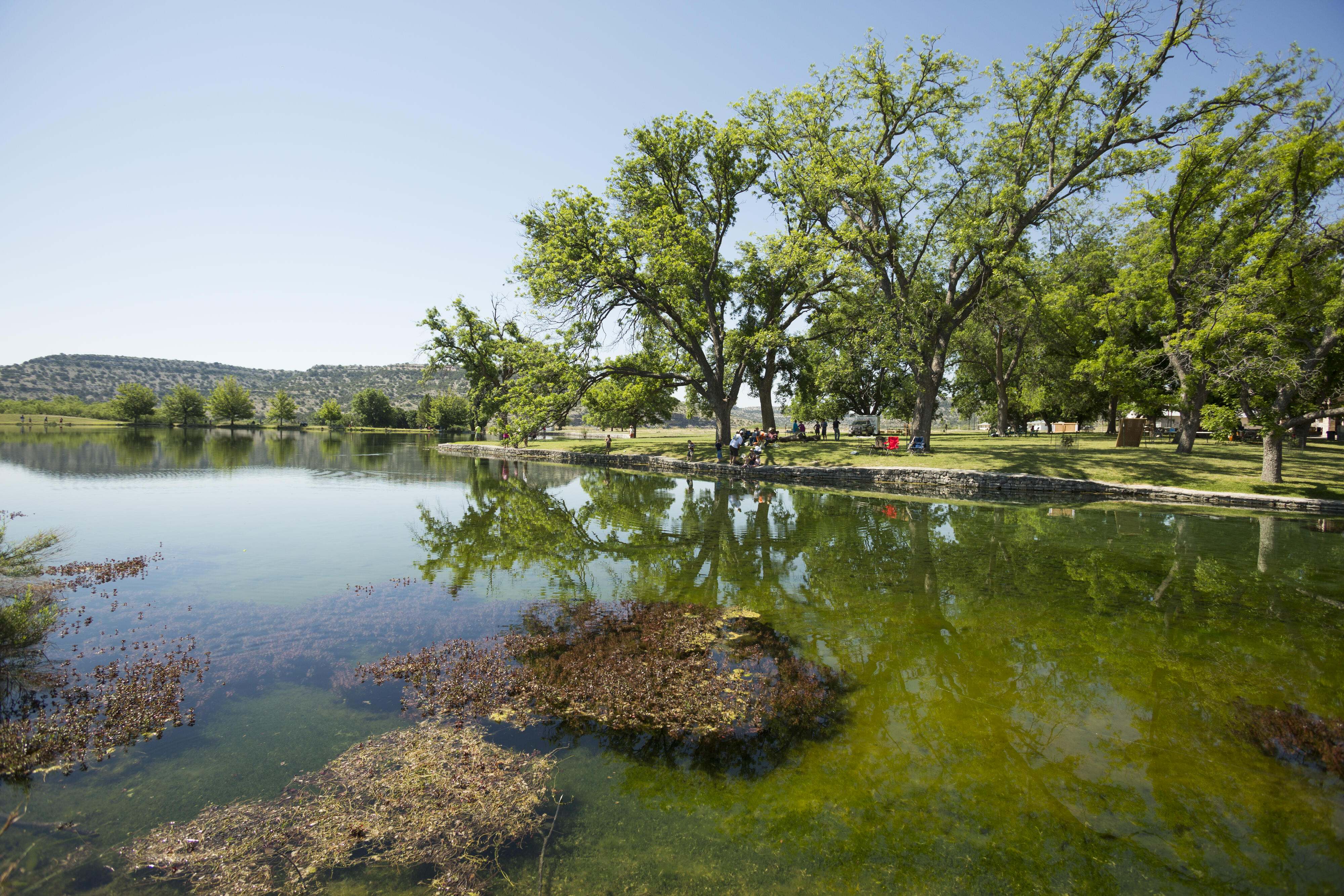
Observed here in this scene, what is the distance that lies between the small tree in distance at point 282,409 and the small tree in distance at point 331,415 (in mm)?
4379

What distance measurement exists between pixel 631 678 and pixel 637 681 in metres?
0.09

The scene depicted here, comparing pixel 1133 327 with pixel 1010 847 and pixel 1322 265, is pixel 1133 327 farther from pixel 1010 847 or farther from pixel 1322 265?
pixel 1010 847

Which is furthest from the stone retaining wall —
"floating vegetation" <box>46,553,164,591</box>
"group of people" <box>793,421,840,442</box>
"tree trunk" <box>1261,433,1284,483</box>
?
"floating vegetation" <box>46,553,164,591</box>

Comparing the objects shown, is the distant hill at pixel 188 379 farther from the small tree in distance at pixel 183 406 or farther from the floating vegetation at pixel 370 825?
the floating vegetation at pixel 370 825

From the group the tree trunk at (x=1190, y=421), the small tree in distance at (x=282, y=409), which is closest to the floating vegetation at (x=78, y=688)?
the tree trunk at (x=1190, y=421)

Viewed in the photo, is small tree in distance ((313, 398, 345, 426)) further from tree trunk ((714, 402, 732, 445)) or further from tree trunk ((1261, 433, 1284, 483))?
tree trunk ((1261, 433, 1284, 483))

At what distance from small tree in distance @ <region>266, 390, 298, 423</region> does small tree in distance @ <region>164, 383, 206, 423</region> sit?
9.76 metres

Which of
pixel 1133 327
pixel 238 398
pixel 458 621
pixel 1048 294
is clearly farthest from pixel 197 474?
pixel 238 398

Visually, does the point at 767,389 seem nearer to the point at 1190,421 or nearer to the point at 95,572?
the point at 1190,421

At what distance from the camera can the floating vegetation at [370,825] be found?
3648mm

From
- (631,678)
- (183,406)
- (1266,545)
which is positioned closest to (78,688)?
(631,678)

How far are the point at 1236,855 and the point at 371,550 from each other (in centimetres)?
1295

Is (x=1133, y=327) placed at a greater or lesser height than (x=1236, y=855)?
greater

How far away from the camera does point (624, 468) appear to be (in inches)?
1371
